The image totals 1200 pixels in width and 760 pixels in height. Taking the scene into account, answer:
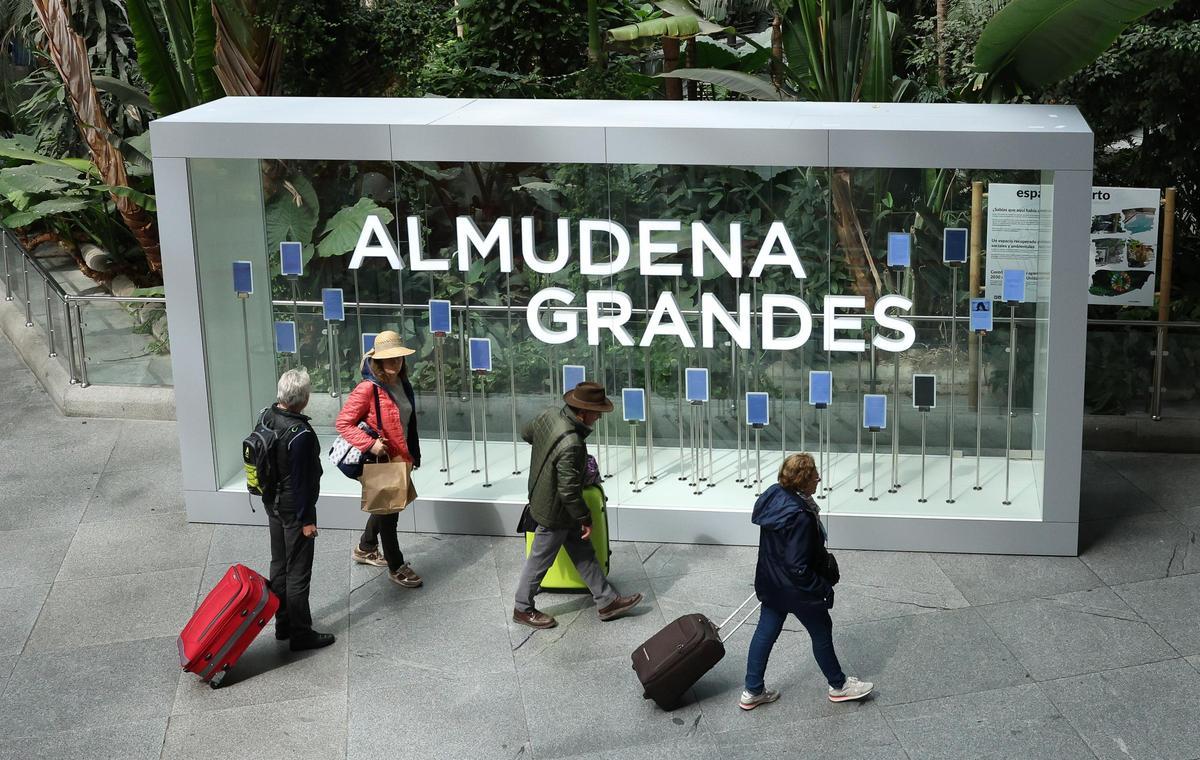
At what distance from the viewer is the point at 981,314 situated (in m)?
9.22

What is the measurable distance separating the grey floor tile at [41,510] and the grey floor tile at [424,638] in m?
2.99

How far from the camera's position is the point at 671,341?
9.57 meters

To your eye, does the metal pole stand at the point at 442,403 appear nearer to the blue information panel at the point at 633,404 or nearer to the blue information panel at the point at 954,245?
the blue information panel at the point at 633,404

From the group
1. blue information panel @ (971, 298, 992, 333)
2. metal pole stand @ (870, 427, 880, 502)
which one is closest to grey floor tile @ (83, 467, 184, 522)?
metal pole stand @ (870, 427, 880, 502)

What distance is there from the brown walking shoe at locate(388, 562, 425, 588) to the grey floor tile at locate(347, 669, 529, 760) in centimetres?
117

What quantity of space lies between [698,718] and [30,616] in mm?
4473

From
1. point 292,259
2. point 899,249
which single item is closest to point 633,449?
point 899,249

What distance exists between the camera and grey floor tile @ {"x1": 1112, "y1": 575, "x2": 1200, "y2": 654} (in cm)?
811

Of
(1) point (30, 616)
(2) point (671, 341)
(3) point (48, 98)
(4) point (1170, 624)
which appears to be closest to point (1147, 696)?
(4) point (1170, 624)

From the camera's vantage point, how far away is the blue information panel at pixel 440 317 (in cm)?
982

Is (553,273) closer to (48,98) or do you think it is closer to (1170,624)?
(1170,624)

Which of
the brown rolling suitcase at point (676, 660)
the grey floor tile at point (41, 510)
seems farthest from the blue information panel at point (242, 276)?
the brown rolling suitcase at point (676, 660)

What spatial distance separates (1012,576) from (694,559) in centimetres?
215

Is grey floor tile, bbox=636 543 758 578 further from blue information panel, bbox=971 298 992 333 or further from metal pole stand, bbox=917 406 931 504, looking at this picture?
blue information panel, bbox=971 298 992 333
